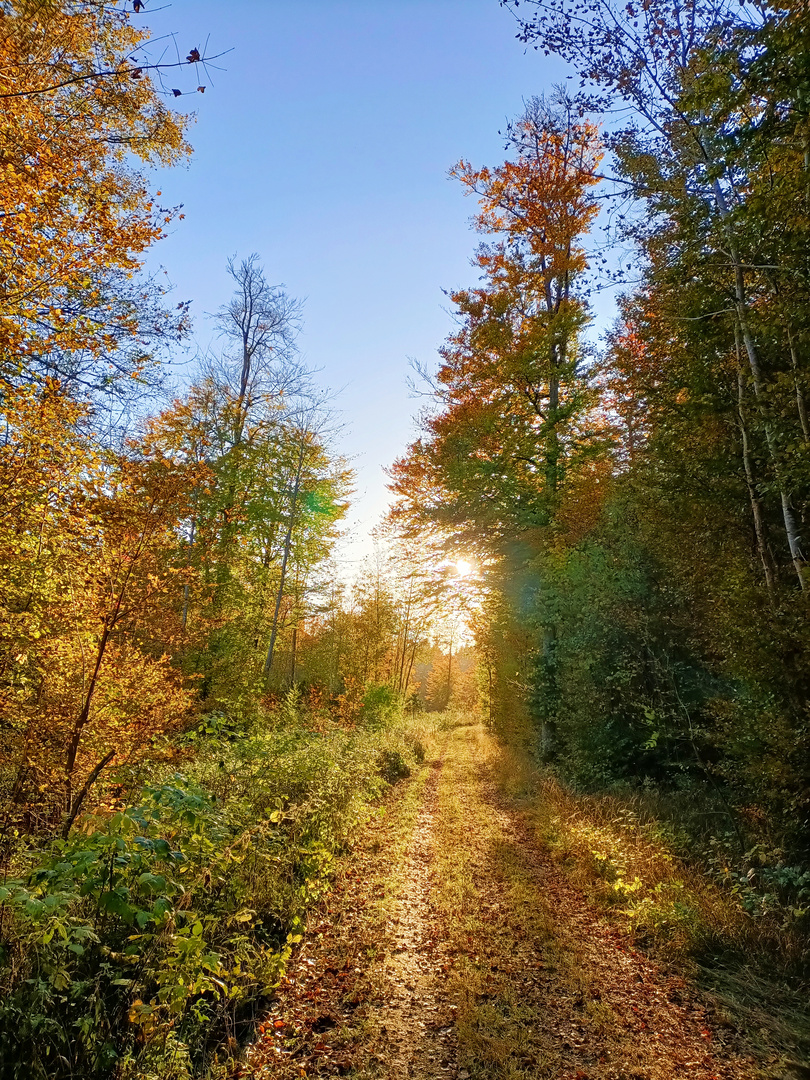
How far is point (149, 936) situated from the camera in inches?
121

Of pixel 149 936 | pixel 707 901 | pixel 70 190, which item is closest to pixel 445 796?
pixel 707 901

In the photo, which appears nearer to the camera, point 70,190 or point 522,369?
point 70,190

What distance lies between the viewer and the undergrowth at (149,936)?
100 inches

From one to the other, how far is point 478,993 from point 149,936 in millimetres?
2863

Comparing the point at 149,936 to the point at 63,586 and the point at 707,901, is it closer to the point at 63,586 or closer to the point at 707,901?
the point at 63,586

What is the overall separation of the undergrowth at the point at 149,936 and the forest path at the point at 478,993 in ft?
1.37

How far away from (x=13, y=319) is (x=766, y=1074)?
8.99 metres

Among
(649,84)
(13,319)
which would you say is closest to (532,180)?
(649,84)

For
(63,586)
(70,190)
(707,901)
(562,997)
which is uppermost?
(70,190)

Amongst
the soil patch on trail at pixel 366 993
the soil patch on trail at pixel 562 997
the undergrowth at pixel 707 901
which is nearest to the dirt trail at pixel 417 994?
the soil patch on trail at pixel 366 993

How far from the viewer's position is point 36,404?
16.7ft

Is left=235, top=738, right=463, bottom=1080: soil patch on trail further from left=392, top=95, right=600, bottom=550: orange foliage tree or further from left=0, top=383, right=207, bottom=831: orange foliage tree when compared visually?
left=392, top=95, right=600, bottom=550: orange foliage tree

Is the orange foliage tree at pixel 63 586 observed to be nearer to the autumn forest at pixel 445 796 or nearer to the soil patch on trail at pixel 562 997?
the autumn forest at pixel 445 796

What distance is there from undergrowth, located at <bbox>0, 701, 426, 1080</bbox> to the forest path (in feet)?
1.37
